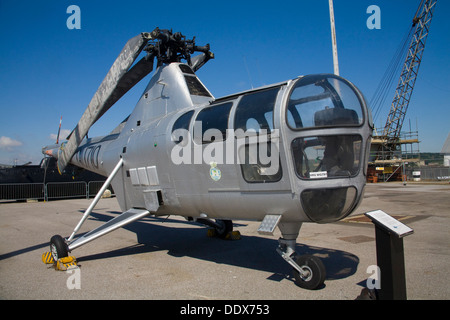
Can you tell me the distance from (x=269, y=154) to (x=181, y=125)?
2.30m

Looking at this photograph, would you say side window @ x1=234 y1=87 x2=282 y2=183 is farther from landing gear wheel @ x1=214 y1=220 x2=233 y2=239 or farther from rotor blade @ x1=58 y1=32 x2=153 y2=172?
landing gear wheel @ x1=214 y1=220 x2=233 y2=239

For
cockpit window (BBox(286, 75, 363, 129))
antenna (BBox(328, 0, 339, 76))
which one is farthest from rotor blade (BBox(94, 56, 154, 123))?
antenna (BBox(328, 0, 339, 76))

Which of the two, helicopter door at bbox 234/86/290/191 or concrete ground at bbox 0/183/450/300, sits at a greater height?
helicopter door at bbox 234/86/290/191

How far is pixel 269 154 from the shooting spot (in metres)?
4.99

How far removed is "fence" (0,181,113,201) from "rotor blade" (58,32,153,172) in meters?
16.3

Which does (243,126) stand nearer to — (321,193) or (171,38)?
(321,193)

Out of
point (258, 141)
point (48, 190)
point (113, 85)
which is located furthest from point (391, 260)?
point (48, 190)

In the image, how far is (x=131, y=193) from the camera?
8.02 m

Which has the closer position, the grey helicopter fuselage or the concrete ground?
the grey helicopter fuselage

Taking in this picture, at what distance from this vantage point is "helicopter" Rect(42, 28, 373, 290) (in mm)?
4789

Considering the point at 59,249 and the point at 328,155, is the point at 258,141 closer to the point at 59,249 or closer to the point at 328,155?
the point at 328,155
